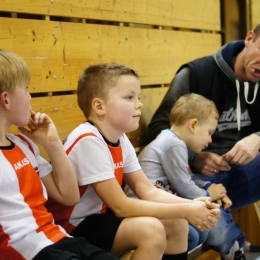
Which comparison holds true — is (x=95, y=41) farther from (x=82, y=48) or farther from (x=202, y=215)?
(x=202, y=215)

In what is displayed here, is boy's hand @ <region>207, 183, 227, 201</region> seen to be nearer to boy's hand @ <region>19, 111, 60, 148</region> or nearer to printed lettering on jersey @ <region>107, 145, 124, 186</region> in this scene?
printed lettering on jersey @ <region>107, 145, 124, 186</region>

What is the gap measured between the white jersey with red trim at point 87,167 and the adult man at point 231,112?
0.80 m

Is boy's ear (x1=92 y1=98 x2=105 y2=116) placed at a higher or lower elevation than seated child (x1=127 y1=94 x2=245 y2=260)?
higher

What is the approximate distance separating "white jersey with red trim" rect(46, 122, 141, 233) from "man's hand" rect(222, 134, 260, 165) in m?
0.87

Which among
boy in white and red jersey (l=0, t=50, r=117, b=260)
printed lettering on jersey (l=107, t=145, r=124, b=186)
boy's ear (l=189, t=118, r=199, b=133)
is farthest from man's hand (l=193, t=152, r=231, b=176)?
boy in white and red jersey (l=0, t=50, r=117, b=260)

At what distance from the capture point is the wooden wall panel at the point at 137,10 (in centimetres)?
220

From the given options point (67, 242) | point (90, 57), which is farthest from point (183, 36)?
point (67, 242)

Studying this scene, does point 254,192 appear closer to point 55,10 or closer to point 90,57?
point 90,57

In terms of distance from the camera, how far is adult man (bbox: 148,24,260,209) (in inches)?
105

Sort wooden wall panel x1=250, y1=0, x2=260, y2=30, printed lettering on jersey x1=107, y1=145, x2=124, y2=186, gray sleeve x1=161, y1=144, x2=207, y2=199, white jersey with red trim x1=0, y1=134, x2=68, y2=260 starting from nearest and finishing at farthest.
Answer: white jersey with red trim x1=0, y1=134, x2=68, y2=260 < printed lettering on jersey x1=107, y1=145, x2=124, y2=186 < gray sleeve x1=161, y1=144, x2=207, y2=199 < wooden wall panel x1=250, y1=0, x2=260, y2=30

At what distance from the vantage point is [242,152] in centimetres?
264

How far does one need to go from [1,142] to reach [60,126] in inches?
29.3

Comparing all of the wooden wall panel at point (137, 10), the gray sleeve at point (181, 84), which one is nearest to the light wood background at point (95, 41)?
the wooden wall panel at point (137, 10)

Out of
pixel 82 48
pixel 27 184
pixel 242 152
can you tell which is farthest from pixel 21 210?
pixel 242 152
